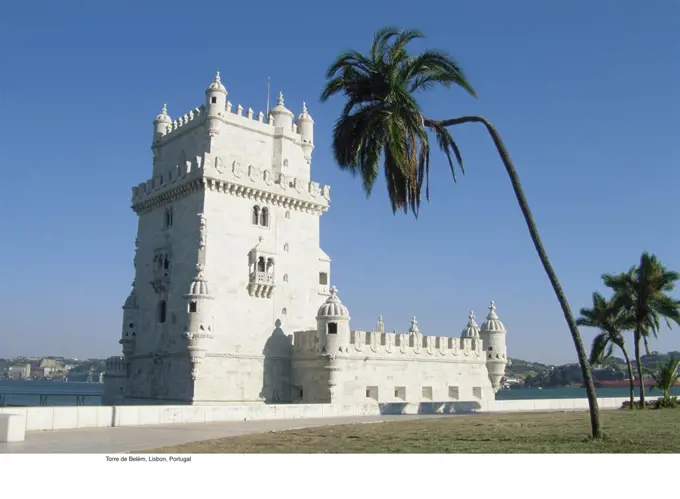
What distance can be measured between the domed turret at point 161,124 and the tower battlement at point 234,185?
3958mm

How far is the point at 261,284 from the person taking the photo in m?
41.6

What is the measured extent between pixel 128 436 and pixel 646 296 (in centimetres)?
3139

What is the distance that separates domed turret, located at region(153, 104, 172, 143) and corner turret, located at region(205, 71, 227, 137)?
7060 millimetres

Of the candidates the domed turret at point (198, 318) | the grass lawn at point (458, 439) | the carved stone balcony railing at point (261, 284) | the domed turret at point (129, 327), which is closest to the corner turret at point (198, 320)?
the domed turret at point (198, 318)

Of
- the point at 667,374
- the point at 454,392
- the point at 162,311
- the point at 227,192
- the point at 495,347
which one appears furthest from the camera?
the point at 495,347

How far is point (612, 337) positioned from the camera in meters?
41.6

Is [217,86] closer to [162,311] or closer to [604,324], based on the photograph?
[162,311]

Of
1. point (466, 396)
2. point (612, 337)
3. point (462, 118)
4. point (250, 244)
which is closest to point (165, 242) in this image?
point (250, 244)

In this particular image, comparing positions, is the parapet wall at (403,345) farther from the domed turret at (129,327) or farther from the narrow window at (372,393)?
the domed turret at (129,327)

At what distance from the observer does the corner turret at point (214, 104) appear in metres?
42.1

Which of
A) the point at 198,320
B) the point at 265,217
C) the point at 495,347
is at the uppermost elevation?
the point at 265,217

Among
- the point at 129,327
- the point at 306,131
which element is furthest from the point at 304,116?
the point at 129,327

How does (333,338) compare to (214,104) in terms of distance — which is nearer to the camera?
(333,338)
